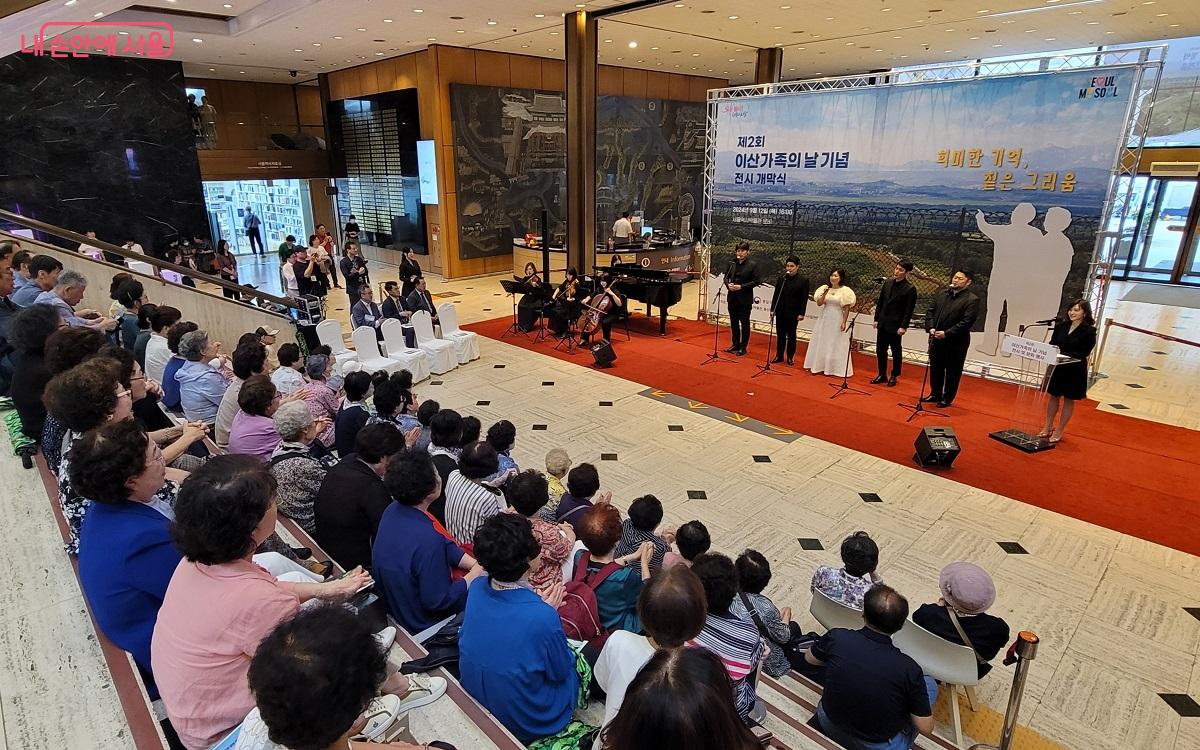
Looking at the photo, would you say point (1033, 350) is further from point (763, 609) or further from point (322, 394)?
point (322, 394)

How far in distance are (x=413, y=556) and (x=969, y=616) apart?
2.36 metres

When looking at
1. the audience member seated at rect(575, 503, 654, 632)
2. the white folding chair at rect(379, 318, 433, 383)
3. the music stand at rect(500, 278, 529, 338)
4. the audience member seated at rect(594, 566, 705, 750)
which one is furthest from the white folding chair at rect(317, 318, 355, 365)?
the audience member seated at rect(594, 566, 705, 750)

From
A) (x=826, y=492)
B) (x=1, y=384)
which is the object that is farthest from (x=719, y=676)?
(x=1, y=384)

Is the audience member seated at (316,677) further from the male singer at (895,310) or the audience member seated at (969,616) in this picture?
the male singer at (895,310)

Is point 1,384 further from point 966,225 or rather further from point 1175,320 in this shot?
point 1175,320

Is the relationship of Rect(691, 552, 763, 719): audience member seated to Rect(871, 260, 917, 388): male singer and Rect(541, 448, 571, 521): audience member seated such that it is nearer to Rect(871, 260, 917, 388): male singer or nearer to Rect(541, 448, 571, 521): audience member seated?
Rect(541, 448, 571, 521): audience member seated

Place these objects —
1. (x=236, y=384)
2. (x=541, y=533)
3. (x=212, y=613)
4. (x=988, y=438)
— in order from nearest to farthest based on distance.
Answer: (x=212, y=613)
(x=541, y=533)
(x=236, y=384)
(x=988, y=438)

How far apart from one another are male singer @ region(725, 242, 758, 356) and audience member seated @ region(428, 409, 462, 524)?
5.43 metres

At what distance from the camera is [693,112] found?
17.9 m

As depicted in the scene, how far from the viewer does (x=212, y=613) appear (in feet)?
4.77

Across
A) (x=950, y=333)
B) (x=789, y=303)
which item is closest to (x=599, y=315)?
(x=789, y=303)

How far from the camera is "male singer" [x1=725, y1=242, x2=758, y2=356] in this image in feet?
26.7

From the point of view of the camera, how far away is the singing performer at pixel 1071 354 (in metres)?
5.20

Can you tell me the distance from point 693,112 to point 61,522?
59.4 ft
